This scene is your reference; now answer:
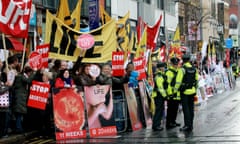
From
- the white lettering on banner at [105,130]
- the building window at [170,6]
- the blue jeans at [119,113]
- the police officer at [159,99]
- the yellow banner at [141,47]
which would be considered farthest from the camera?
the building window at [170,6]

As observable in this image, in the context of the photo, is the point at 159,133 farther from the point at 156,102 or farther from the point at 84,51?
the point at 84,51

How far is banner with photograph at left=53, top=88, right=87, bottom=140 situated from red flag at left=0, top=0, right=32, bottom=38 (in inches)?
73.4

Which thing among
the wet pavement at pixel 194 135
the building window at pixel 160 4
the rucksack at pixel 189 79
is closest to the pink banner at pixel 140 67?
the wet pavement at pixel 194 135

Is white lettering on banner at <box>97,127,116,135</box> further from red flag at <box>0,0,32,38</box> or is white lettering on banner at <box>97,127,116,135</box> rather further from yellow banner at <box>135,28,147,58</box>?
yellow banner at <box>135,28,147,58</box>

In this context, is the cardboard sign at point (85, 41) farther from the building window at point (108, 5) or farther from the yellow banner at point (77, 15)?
the building window at point (108, 5)

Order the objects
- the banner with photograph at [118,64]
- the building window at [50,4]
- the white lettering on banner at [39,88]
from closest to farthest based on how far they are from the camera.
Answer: the white lettering on banner at [39,88]
the banner with photograph at [118,64]
the building window at [50,4]

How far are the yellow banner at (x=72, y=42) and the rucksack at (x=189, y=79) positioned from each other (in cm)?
208

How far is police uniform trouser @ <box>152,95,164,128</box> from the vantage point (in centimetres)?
1370

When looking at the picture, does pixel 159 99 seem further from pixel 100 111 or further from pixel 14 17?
pixel 14 17

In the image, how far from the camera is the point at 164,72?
1402cm

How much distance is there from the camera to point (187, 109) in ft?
43.9

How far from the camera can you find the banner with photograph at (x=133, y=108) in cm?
1411

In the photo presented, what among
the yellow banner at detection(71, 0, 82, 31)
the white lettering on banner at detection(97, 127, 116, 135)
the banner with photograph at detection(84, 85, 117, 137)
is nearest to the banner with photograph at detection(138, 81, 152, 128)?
the banner with photograph at detection(84, 85, 117, 137)

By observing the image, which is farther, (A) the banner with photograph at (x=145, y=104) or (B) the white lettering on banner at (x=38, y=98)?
(A) the banner with photograph at (x=145, y=104)
